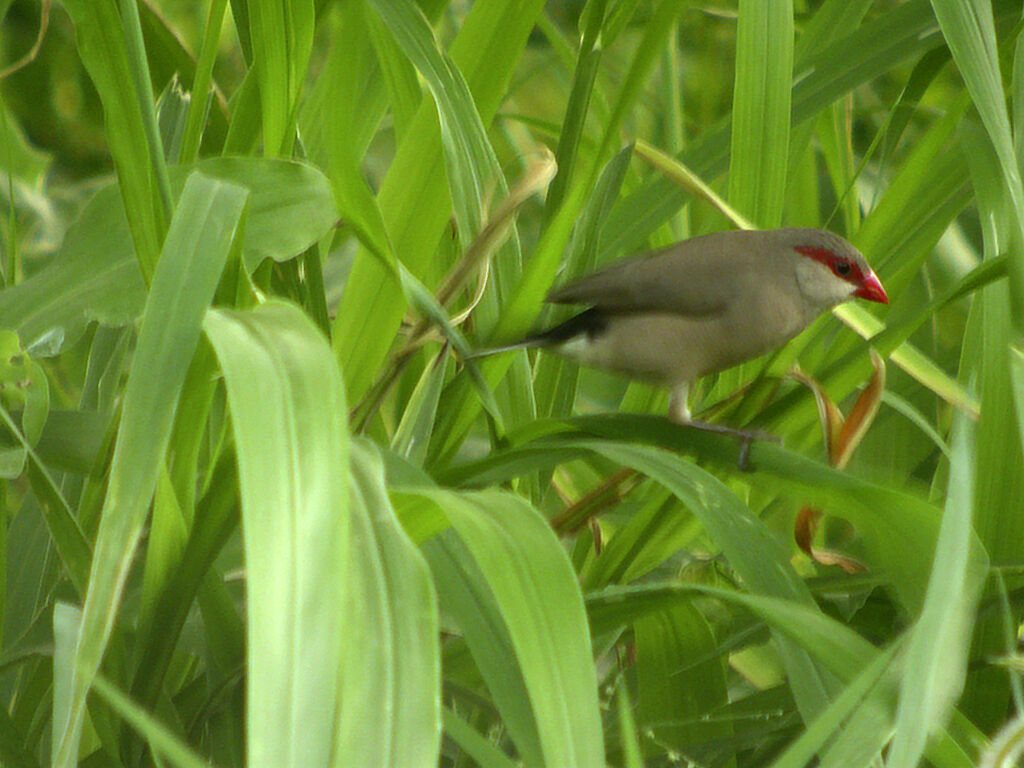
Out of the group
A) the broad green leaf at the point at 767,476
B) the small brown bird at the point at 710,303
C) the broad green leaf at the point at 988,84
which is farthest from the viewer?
the small brown bird at the point at 710,303

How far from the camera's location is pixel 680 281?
160 cm

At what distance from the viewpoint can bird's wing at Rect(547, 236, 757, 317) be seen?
151 cm

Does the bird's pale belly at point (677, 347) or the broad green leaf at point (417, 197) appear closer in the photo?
the broad green leaf at point (417, 197)

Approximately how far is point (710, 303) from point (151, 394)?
0.92 m

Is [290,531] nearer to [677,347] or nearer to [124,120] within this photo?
[124,120]

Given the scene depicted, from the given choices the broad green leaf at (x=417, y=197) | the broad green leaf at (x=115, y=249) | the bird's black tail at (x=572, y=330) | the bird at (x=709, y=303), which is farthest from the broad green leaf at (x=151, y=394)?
the bird at (x=709, y=303)

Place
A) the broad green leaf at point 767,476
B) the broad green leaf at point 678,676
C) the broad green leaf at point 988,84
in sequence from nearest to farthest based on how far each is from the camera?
the broad green leaf at point 767,476 < the broad green leaf at point 988,84 < the broad green leaf at point 678,676

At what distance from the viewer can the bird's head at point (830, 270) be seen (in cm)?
150

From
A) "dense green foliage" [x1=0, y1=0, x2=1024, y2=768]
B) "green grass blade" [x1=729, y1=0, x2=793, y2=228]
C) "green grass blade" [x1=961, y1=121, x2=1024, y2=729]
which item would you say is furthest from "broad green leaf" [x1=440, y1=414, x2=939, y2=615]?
"green grass blade" [x1=729, y1=0, x2=793, y2=228]

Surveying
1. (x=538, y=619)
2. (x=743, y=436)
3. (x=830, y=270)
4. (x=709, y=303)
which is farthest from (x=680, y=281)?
(x=538, y=619)

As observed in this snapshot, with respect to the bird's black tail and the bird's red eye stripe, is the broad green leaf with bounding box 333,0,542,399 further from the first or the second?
the bird's red eye stripe

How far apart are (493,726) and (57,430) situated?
545 millimetres

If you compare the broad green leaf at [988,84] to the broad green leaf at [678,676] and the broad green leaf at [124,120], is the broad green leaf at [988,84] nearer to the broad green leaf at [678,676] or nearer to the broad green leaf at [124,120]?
the broad green leaf at [678,676]

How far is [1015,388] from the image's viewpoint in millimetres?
1064
